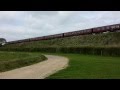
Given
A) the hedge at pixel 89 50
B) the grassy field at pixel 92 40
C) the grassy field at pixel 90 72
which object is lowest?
the grassy field at pixel 90 72

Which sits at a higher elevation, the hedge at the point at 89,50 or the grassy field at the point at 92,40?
the grassy field at the point at 92,40

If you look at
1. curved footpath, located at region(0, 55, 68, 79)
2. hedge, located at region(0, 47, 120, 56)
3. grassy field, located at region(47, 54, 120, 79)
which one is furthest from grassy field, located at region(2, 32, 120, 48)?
curved footpath, located at region(0, 55, 68, 79)

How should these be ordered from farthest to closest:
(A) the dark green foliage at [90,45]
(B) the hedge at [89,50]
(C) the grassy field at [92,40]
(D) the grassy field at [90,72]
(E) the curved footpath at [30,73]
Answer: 1. (C) the grassy field at [92,40]
2. (A) the dark green foliage at [90,45]
3. (B) the hedge at [89,50]
4. (E) the curved footpath at [30,73]
5. (D) the grassy field at [90,72]

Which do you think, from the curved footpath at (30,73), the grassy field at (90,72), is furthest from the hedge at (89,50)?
the curved footpath at (30,73)

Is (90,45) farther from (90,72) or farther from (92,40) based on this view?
(90,72)

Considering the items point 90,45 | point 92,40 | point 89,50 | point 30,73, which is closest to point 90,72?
point 30,73

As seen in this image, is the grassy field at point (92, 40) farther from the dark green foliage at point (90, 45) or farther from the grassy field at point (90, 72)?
the grassy field at point (90, 72)

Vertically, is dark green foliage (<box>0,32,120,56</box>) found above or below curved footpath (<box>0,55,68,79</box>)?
above

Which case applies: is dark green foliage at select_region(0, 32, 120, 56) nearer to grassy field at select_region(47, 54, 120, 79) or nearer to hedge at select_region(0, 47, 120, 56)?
hedge at select_region(0, 47, 120, 56)

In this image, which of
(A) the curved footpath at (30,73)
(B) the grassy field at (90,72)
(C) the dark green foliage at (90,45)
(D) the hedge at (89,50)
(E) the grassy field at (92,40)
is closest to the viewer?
(B) the grassy field at (90,72)
